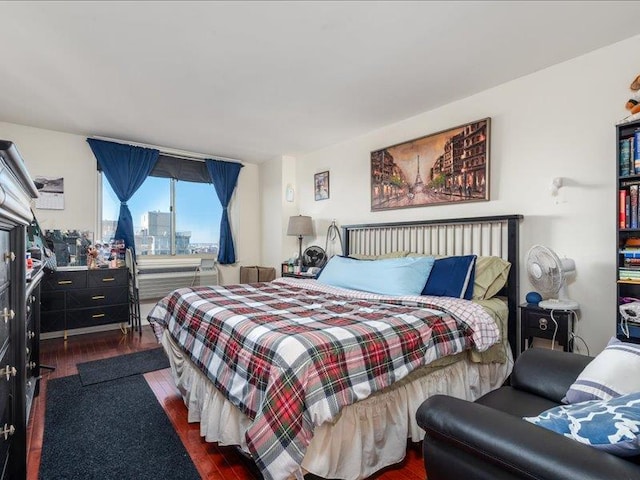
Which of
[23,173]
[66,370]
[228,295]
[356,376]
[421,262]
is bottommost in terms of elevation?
[66,370]

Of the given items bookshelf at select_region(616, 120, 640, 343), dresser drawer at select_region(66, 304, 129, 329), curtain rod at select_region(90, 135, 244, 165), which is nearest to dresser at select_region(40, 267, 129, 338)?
dresser drawer at select_region(66, 304, 129, 329)

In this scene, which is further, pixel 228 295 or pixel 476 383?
pixel 228 295

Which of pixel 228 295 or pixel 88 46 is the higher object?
pixel 88 46

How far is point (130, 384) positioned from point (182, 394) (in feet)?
2.10

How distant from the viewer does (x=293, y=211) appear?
5059 mm

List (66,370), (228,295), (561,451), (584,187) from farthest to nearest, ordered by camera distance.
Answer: (66,370)
(228,295)
(584,187)
(561,451)

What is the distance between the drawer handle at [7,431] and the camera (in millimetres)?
1074

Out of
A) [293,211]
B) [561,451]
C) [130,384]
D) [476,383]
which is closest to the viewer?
[561,451]

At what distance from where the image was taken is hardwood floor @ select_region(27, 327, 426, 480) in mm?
1659

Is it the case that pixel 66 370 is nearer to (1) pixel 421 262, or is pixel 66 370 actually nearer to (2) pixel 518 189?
(1) pixel 421 262

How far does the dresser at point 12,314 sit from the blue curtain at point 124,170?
318cm

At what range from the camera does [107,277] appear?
389 centimetres

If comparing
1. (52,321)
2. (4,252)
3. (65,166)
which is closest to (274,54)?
(4,252)

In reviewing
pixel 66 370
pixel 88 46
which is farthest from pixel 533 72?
pixel 66 370
